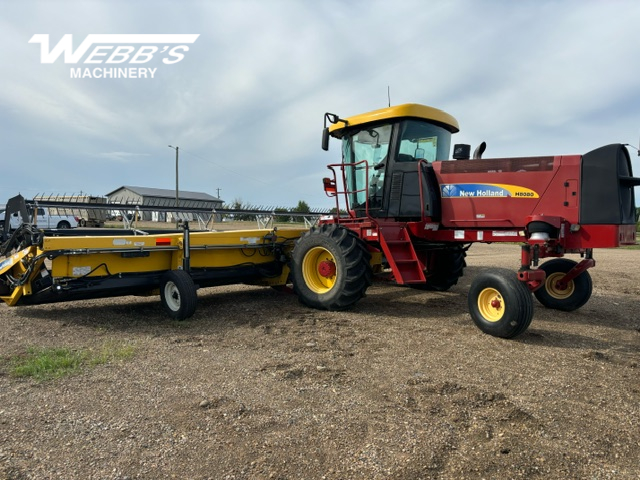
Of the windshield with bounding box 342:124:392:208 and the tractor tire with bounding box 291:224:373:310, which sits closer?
the tractor tire with bounding box 291:224:373:310

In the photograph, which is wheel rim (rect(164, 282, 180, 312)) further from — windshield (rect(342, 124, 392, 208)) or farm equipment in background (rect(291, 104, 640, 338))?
windshield (rect(342, 124, 392, 208))

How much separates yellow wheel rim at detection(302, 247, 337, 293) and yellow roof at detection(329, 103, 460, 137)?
205 cm

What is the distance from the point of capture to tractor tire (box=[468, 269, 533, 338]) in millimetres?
4680

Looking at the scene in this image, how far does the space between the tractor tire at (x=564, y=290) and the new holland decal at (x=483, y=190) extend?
1286 millimetres

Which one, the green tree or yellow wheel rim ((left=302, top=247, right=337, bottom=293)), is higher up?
the green tree

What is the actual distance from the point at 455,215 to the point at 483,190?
19.7 inches

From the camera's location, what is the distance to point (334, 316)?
6039 millimetres

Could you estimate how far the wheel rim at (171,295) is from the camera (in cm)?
575

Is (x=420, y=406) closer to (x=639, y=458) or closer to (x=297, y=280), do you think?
(x=639, y=458)

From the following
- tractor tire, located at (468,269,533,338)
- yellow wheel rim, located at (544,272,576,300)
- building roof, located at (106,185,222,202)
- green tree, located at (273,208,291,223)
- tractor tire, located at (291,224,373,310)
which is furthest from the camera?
building roof, located at (106,185,222,202)

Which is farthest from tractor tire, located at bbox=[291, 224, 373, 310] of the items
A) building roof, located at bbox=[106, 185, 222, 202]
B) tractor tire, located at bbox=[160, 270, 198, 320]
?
A: building roof, located at bbox=[106, 185, 222, 202]

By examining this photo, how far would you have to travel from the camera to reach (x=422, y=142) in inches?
266

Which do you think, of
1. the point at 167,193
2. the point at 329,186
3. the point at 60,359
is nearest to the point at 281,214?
the point at 329,186

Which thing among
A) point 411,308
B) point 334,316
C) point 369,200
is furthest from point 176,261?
point 411,308
